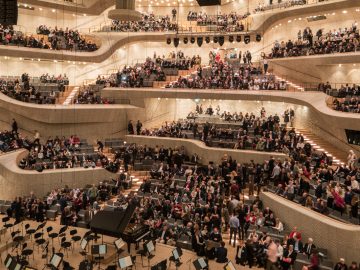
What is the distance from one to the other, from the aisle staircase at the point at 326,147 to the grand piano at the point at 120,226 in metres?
8.84

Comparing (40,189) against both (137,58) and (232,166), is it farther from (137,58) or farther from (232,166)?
(137,58)

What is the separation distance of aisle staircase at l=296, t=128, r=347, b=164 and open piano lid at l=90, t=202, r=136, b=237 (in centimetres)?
900

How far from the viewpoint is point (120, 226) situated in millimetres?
10273

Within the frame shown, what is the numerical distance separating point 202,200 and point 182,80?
1114 cm

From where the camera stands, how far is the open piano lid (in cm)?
1025

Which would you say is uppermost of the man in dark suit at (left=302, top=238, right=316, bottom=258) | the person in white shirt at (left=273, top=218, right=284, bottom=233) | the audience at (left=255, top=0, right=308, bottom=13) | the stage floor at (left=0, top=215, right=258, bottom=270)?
the audience at (left=255, top=0, right=308, bottom=13)

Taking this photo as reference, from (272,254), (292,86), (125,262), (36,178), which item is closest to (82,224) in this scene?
(36,178)

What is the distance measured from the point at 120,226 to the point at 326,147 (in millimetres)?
10673

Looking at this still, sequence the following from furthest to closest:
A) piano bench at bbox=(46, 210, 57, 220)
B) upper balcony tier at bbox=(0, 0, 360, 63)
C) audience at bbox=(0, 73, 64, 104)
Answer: upper balcony tier at bbox=(0, 0, 360, 63) → audience at bbox=(0, 73, 64, 104) → piano bench at bbox=(46, 210, 57, 220)

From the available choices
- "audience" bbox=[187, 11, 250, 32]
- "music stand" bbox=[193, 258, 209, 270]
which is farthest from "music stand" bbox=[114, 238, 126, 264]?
"audience" bbox=[187, 11, 250, 32]

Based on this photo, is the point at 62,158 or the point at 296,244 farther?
the point at 62,158

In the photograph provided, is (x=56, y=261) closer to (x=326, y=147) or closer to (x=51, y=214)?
(x=51, y=214)

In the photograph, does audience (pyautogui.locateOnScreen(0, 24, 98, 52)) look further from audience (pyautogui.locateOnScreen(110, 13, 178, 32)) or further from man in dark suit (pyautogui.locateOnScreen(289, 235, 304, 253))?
man in dark suit (pyautogui.locateOnScreen(289, 235, 304, 253))

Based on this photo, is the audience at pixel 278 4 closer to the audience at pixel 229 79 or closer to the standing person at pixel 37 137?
the audience at pixel 229 79
